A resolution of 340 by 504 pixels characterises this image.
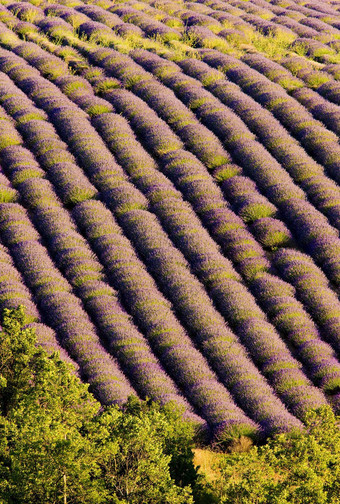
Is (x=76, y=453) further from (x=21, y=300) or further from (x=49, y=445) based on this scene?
(x=21, y=300)

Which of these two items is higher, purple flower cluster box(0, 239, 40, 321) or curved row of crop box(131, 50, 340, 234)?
curved row of crop box(131, 50, 340, 234)

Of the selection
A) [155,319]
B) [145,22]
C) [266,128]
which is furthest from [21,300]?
[145,22]

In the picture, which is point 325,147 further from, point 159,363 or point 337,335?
point 159,363

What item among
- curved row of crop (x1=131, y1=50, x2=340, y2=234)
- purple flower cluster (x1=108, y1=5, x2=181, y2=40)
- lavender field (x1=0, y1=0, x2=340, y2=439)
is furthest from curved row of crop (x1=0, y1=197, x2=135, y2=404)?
purple flower cluster (x1=108, y1=5, x2=181, y2=40)

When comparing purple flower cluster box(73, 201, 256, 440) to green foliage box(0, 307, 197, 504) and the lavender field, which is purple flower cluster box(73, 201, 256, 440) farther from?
green foliage box(0, 307, 197, 504)

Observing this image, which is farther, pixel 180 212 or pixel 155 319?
pixel 180 212

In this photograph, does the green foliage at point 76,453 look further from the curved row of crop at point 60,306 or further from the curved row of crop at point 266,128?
the curved row of crop at point 266,128

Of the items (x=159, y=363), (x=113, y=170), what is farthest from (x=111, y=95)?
(x=159, y=363)
